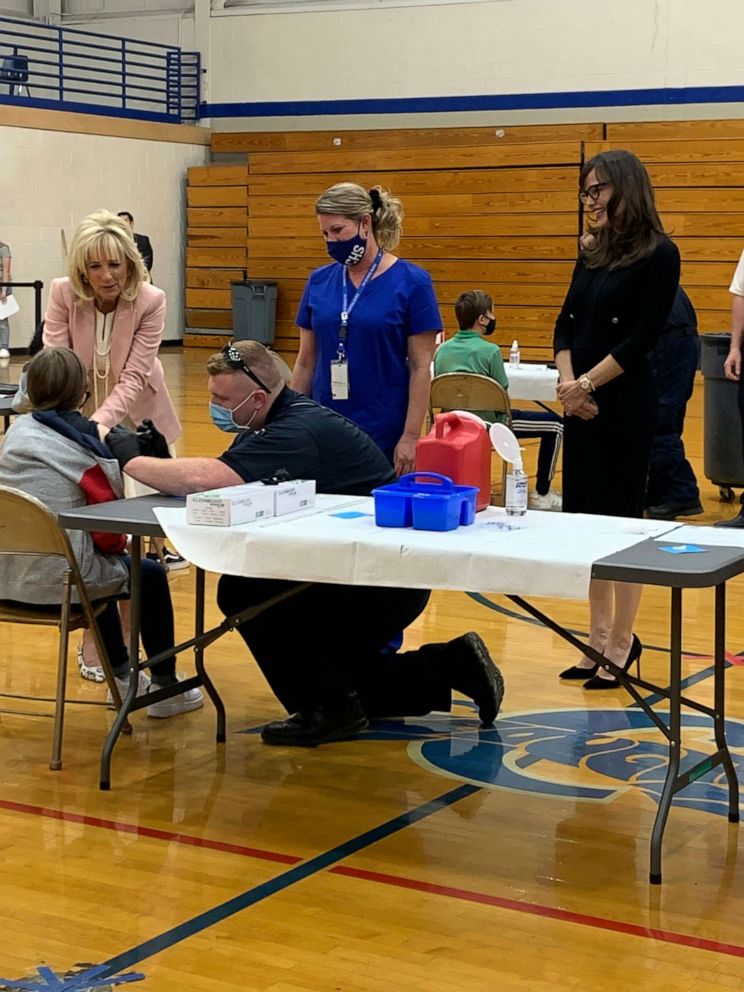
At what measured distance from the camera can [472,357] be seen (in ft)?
26.0

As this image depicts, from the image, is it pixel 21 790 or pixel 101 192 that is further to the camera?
pixel 101 192

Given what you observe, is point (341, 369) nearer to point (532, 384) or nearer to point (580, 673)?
point (580, 673)

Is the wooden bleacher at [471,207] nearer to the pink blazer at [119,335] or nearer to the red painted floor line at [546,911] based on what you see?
the pink blazer at [119,335]

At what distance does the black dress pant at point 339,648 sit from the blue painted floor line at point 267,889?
20.1 inches

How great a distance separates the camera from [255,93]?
752 inches

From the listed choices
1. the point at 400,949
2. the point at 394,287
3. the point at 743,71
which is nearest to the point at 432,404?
the point at 394,287

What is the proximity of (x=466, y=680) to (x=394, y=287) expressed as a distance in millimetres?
1223

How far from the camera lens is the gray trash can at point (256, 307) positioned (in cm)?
1877

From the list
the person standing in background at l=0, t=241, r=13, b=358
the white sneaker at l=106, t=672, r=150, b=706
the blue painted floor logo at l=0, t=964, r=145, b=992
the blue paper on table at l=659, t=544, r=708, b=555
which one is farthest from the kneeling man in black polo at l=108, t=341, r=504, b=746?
the person standing in background at l=0, t=241, r=13, b=358

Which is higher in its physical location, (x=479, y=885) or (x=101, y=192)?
(x=101, y=192)

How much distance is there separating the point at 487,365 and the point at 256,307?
36.7 ft

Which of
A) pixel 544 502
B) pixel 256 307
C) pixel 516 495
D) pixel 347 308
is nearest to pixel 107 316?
pixel 347 308

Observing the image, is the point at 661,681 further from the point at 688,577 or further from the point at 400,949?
the point at 400,949

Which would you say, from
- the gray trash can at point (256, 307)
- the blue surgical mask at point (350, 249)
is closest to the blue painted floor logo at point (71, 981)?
the blue surgical mask at point (350, 249)
